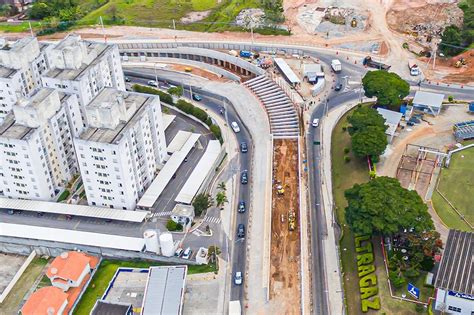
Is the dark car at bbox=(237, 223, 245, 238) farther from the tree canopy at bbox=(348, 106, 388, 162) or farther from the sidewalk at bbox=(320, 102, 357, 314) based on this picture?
the tree canopy at bbox=(348, 106, 388, 162)

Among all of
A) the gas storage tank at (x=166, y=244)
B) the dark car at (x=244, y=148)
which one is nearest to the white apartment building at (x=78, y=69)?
the dark car at (x=244, y=148)

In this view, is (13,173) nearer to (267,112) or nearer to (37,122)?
(37,122)

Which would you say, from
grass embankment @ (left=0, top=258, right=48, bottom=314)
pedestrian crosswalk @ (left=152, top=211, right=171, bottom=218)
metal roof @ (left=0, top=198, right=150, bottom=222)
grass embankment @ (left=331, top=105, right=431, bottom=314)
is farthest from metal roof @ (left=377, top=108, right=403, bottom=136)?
grass embankment @ (left=0, top=258, right=48, bottom=314)

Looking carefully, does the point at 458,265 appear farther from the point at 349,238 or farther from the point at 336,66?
the point at 336,66

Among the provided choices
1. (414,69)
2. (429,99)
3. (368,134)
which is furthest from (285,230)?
Result: (414,69)

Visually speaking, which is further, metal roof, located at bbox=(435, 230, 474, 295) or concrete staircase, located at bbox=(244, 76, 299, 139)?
concrete staircase, located at bbox=(244, 76, 299, 139)

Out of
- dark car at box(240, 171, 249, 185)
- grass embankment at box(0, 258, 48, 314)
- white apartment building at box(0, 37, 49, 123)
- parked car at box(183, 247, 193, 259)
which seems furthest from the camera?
white apartment building at box(0, 37, 49, 123)
